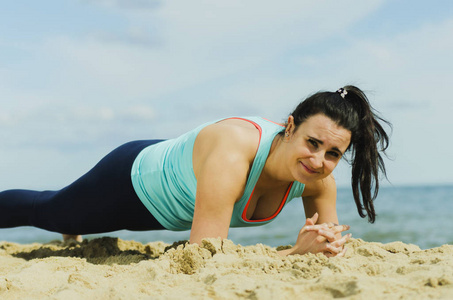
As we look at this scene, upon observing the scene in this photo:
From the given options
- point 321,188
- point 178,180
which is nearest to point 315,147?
point 321,188

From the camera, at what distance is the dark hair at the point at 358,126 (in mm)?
2811

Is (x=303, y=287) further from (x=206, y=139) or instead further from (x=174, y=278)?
(x=206, y=139)

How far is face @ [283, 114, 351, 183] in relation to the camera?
274cm

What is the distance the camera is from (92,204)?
12.1 ft

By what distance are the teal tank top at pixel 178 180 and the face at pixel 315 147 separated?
0.23 m

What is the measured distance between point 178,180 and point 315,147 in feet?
3.25

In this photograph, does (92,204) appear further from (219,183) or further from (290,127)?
(290,127)

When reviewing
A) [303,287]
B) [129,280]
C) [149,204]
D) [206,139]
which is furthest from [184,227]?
[303,287]

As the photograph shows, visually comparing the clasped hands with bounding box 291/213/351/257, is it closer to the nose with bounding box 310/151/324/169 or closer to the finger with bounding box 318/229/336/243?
the finger with bounding box 318/229/336/243

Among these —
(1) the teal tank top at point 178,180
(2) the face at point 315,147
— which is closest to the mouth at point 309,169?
(2) the face at point 315,147

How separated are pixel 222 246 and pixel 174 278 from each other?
0.43m

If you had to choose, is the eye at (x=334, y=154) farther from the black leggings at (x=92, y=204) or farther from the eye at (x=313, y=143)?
the black leggings at (x=92, y=204)

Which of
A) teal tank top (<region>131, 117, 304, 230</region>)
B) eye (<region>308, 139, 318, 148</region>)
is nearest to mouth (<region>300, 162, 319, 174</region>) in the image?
eye (<region>308, 139, 318, 148</region>)

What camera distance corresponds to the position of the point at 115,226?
3803 mm
